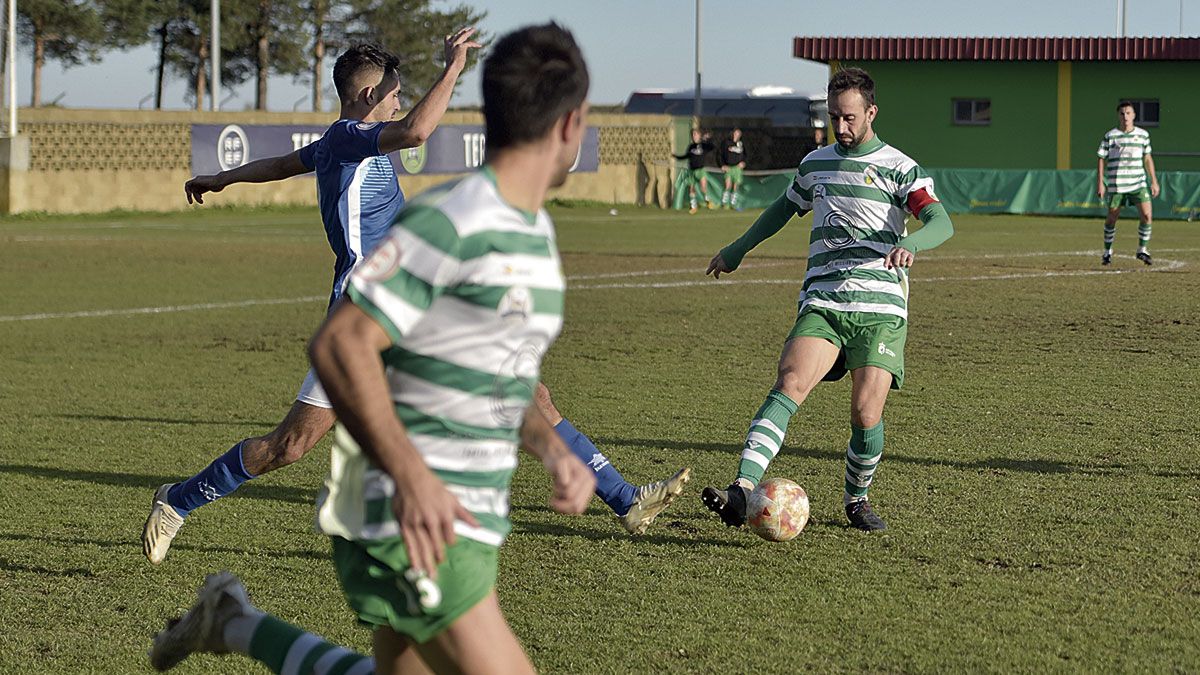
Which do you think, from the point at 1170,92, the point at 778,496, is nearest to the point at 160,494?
the point at 778,496

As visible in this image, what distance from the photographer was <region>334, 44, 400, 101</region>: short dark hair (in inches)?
235

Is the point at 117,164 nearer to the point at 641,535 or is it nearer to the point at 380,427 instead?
the point at 641,535

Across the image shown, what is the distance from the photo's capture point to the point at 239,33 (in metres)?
52.5

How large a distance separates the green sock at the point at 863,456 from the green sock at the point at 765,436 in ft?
1.06

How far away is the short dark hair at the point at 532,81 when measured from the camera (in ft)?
9.86

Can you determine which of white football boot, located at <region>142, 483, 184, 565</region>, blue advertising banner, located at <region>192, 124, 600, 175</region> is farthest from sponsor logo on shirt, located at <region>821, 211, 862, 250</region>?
blue advertising banner, located at <region>192, 124, 600, 175</region>

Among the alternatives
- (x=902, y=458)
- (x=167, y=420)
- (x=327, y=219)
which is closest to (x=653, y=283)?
(x=167, y=420)

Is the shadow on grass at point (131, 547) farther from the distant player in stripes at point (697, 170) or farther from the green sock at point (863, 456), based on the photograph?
the distant player in stripes at point (697, 170)

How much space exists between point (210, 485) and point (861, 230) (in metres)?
2.88

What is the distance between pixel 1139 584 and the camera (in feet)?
18.4

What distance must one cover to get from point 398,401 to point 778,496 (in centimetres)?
329

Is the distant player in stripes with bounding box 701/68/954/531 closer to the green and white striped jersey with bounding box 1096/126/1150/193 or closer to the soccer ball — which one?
the soccer ball

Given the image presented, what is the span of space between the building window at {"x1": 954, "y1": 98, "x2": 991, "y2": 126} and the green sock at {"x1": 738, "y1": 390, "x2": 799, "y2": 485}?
126ft

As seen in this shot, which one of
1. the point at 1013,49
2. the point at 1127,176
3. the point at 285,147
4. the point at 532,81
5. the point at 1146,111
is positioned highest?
the point at 1013,49
